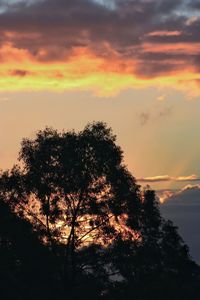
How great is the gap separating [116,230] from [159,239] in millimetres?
9373

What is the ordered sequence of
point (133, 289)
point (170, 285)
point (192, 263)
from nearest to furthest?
1. point (133, 289)
2. point (170, 285)
3. point (192, 263)

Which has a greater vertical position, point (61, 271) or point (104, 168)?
point (104, 168)

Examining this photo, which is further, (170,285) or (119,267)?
(170,285)

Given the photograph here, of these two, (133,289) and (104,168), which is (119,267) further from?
(104,168)

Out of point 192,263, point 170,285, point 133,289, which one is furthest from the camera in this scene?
point 192,263

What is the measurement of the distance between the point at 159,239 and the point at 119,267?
1004cm

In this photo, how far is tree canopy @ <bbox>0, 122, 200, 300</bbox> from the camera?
229 ft

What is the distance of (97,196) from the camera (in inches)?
2788

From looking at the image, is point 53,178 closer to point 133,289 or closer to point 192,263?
point 133,289

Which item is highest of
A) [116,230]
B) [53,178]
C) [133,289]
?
[53,178]

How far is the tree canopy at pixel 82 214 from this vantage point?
229ft

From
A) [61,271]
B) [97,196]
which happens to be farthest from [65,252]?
[97,196]

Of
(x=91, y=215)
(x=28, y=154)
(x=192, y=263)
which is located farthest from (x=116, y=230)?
(x=192, y=263)

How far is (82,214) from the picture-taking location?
7069 cm
